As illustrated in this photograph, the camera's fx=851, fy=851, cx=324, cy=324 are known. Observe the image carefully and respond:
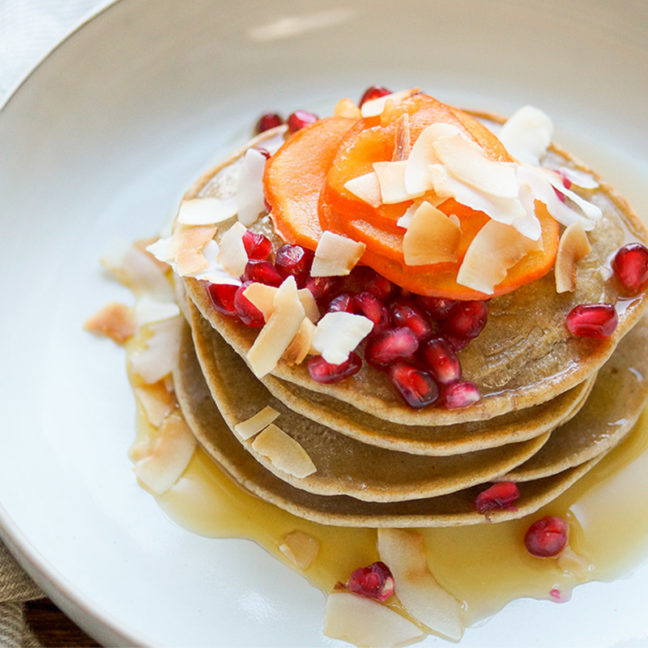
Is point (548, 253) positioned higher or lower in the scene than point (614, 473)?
higher

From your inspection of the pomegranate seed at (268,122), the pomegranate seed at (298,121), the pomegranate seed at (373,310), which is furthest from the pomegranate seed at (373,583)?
the pomegranate seed at (268,122)

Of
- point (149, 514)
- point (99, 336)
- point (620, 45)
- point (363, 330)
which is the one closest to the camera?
point (363, 330)

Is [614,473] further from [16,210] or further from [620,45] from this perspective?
[16,210]

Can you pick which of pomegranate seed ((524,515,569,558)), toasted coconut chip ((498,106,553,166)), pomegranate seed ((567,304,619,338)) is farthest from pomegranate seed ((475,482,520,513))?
toasted coconut chip ((498,106,553,166))

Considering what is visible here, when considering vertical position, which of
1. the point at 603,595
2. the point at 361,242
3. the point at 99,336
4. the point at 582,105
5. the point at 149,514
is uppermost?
the point at 361,242

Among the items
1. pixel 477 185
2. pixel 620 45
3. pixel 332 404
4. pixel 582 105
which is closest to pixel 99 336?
pixel 332 404

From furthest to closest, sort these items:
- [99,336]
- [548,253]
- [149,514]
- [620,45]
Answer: [620,45] < [99,336] < [149,514] < [548,253]
